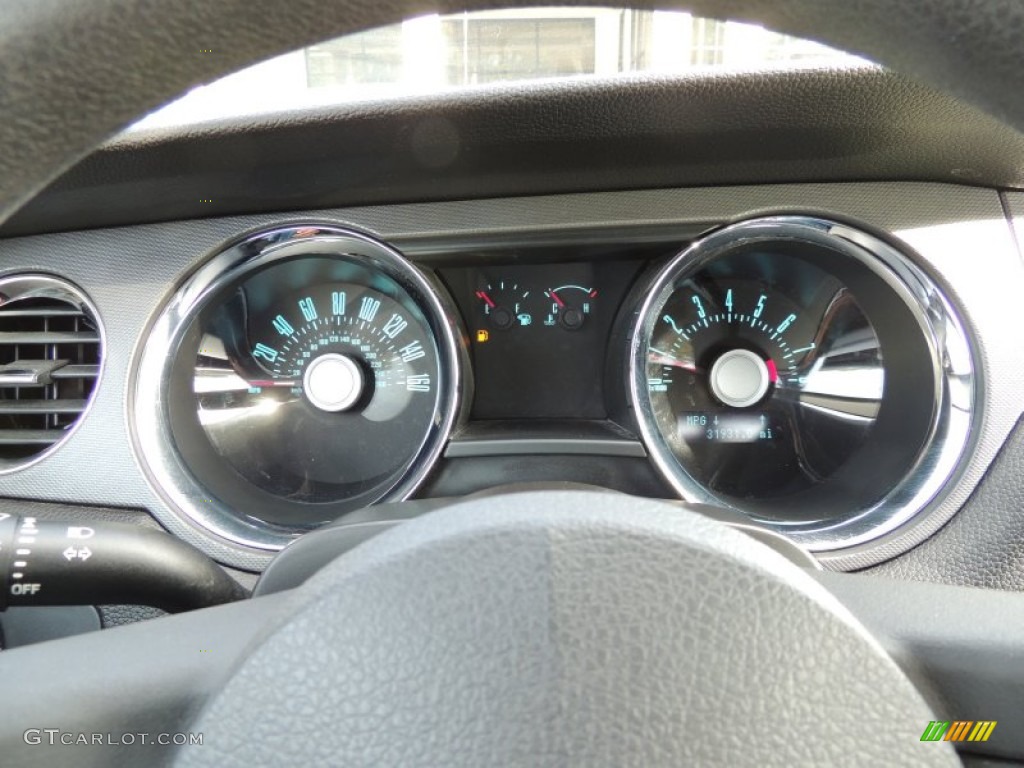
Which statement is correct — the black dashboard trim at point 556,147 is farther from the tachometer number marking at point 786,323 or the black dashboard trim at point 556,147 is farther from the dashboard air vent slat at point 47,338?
the tachometer number marking at point 786,323

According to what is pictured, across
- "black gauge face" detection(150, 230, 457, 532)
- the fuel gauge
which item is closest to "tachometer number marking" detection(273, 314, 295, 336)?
"black gauge face" detection(150, 230, 457, 532)

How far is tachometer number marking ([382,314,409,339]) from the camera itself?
196 cm

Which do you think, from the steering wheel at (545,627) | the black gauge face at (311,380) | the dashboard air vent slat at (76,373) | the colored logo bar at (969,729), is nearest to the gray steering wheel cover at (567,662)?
the steering wheel at (545,627)

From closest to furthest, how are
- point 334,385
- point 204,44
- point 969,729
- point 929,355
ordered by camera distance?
point 204,44
point 969,729
point 929,355
point 334,385

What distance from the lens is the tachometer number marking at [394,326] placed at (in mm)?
1961

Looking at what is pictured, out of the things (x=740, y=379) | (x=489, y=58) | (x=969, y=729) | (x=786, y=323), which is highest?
(x=489, y=58)

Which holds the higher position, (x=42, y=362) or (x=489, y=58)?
(x=489, y=58)

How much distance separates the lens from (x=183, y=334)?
70.3 inches

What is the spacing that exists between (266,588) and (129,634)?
27 cm

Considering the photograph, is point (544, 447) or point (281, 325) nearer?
point (544, 447)

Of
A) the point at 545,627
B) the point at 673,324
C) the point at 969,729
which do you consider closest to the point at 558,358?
the point at 673,324

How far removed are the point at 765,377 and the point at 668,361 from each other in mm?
212

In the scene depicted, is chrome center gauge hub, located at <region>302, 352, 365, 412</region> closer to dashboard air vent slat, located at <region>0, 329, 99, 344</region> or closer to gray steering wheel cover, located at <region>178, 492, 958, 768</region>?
dashboard air vent slat, located at <region>0, 329, 99, 344</region>

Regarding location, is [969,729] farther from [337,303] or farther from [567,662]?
[337,303]
